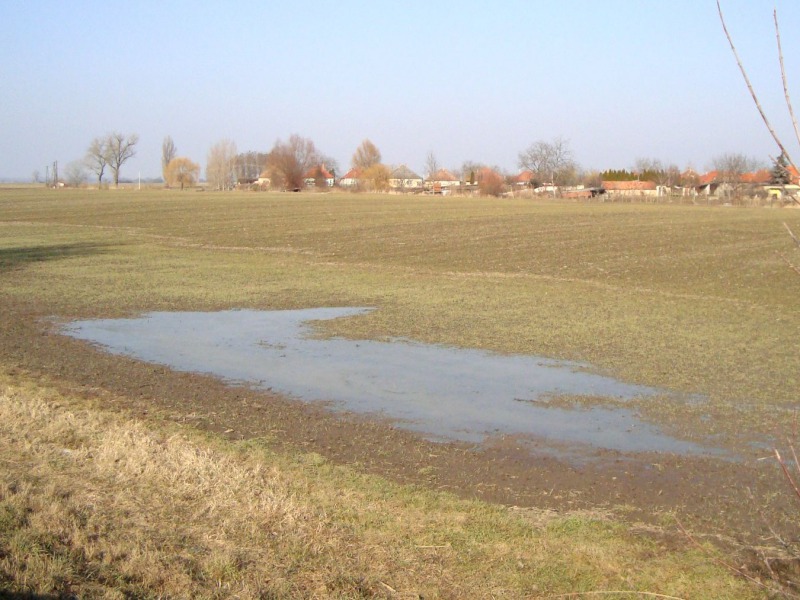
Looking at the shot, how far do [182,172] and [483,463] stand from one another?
144351mm

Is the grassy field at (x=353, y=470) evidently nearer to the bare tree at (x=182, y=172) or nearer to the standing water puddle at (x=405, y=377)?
the standing water puddle at (x=405, y=377)

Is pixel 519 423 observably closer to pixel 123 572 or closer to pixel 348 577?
pixel 348 577

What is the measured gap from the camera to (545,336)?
47.6ft

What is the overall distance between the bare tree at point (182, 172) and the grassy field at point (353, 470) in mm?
115371

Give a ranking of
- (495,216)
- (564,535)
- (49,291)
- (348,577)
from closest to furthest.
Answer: (348,577) → (564,535) → (49,291) → (495,216)

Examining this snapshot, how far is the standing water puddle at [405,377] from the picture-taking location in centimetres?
921

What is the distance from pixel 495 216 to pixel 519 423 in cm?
4222

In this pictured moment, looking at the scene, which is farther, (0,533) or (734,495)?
(734,495)

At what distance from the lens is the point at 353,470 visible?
7488 mm

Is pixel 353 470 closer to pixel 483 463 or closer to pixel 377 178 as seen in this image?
pixel 483 463

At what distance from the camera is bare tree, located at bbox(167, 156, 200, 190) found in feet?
474

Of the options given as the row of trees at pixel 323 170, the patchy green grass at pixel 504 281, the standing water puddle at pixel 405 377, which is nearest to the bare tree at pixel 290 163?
the row of trees at pixel 323 170

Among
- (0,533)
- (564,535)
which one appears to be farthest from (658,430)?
(0,533)

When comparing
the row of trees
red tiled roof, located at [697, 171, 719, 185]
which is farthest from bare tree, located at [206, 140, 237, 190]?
red tiled roof, located at [697, 171, 719, 185]
